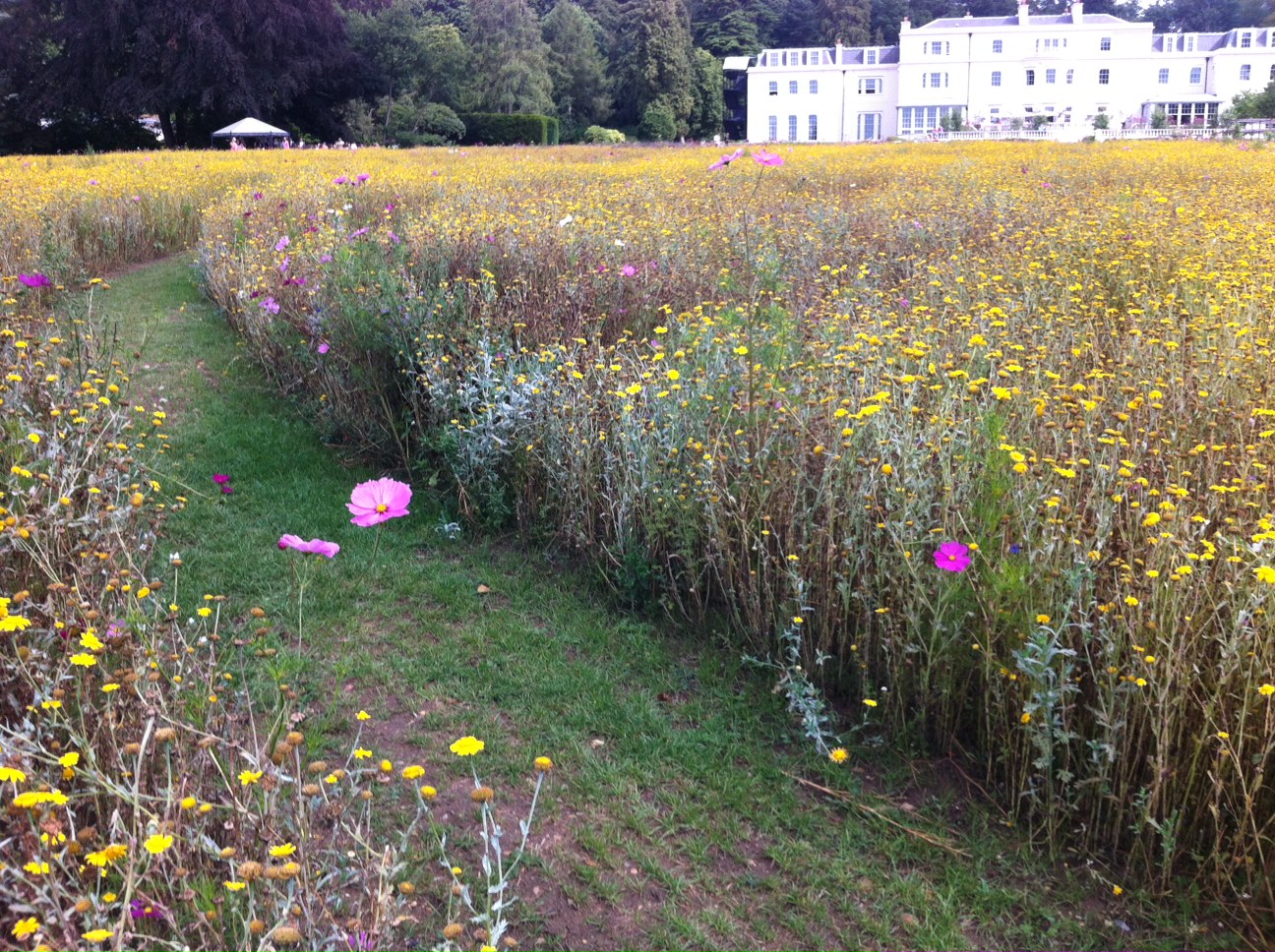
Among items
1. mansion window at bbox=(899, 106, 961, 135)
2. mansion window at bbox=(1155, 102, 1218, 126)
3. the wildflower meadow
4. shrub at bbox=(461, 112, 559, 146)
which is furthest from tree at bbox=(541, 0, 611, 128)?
the wildflower meadow

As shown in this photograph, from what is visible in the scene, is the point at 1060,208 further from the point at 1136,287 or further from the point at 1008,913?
the point at 1008,913

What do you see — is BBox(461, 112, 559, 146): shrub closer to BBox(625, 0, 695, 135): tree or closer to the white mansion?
BBox(625, 0, 695, 135): tree

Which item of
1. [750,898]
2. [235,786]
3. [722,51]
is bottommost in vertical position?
[750,898]

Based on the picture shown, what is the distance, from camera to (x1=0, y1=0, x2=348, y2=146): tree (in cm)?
2798

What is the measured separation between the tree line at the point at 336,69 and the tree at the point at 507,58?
6cm

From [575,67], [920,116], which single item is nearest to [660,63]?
[575,67]

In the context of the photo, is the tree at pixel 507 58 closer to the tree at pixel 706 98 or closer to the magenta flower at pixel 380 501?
the tree at pixel 706 98

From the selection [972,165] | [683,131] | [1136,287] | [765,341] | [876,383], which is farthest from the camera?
[683,131]

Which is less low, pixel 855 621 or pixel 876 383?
pixel 876 383

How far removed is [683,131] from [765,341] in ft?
151

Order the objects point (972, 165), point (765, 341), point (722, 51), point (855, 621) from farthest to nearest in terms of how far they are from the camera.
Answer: point (722, 51) < point (972, 165) < point (765, 341) < point (855, 621)

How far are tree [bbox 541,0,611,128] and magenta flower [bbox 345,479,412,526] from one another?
150 ft

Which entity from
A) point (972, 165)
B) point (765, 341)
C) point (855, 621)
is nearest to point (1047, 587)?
point (855, 621)

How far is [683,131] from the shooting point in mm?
46875
